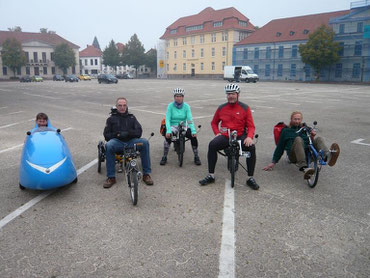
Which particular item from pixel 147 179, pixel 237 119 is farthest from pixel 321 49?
pixel 147 179

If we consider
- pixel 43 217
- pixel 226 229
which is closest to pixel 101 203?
pixel 43 217

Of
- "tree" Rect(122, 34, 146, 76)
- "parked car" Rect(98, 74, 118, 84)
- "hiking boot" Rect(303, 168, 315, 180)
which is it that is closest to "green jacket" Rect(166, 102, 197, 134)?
"hiking boot" Rect(303, 168, 315, 180)

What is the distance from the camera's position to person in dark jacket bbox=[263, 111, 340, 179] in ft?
17.1

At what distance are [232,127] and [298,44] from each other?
5725 cm

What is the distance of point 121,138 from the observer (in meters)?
5.51

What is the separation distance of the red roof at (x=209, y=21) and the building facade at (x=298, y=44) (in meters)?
6.43

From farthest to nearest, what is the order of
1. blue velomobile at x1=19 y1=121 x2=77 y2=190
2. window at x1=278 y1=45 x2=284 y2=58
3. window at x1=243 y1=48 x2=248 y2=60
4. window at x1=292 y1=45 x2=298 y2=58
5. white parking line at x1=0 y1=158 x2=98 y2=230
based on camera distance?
window at x1=243 y1=48 x2=248 y2=60, window at x1=278 y1=45 x2=284 y2=58, window at x1=292 y1=45 x2=298 y2=58, blue velomobile at x1=19 y1=121 x2=77 y2=190, white parking line at x1=0 y1=158 x2=98 y2=230

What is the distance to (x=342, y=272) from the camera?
3119 mm

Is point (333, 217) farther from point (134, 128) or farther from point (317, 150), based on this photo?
point (134, 128)

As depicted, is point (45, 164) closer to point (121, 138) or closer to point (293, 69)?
point (121, 138)

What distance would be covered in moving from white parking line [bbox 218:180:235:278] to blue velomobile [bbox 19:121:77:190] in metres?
2.49

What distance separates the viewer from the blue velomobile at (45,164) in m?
4.69

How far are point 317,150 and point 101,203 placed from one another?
12.2ft

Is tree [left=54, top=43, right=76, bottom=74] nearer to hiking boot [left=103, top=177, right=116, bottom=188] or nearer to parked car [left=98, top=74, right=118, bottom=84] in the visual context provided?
parked car [left=98, top=74, right=118, bottom=84]
